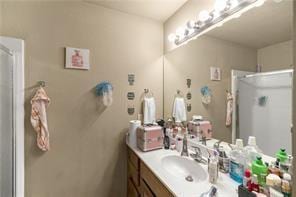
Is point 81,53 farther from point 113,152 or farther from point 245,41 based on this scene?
point 245,41

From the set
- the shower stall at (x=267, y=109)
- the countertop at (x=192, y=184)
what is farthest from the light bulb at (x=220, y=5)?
Result: the countertop at (x=192, y=184)

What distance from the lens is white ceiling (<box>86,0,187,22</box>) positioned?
5.91ft

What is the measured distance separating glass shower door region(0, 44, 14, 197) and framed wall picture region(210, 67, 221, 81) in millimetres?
1687

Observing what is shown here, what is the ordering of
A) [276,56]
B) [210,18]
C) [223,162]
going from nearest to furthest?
[276,56] < [223,162] < [210,18]

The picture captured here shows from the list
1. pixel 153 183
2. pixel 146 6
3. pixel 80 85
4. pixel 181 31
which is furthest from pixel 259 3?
pixel 80 85

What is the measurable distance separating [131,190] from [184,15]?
1908 mm

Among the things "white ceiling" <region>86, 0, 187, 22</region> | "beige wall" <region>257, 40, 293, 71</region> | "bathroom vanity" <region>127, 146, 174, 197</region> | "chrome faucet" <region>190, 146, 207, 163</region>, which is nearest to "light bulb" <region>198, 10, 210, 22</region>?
"white ceiling" <region>86, 0, 187, 22</region>

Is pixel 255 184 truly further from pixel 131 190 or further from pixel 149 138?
pixel 131 190

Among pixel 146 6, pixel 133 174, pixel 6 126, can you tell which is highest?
pixel 146 6

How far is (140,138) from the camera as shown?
5.71ft

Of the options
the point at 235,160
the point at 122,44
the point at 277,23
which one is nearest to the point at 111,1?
the point at 122,44

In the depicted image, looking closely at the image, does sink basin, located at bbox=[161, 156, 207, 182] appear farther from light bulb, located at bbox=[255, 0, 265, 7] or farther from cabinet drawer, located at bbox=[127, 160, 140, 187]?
light bulb, located at bbox=[255, 0, 265, 7]

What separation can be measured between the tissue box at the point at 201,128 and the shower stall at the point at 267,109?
0.32 meters

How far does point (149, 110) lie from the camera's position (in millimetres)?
2053
